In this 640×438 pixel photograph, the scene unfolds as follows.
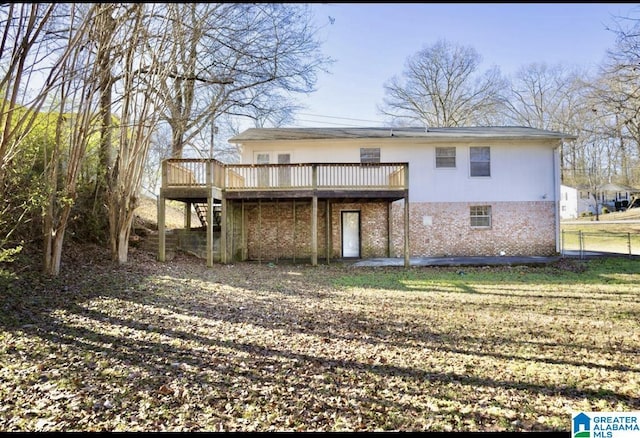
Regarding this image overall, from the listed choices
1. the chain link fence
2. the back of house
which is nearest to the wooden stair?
the back of house

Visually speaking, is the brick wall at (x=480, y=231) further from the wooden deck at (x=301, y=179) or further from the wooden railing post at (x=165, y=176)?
the wooden railing post at (x=165, y=176)

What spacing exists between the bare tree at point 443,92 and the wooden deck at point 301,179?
17.2 meters

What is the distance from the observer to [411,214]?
1533 cm

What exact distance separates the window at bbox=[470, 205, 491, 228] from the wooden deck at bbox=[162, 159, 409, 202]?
13.2 feet

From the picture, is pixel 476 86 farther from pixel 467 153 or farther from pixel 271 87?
pixel 271 87

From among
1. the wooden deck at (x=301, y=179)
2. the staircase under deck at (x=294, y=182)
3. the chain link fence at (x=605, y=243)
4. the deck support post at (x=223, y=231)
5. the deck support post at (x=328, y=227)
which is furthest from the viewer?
the chain link fence at (x=605, y=243)

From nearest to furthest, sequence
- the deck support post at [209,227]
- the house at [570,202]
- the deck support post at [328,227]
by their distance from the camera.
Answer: the deck support post at [209,227]
the deck support post at [328,227]
the house at [570,202]

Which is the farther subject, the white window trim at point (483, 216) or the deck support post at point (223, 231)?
the white window trim at point (483, 216)

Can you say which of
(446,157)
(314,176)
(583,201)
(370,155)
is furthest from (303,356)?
(583,201)

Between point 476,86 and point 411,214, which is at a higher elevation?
point 476,86

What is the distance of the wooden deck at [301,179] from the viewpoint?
12.8 m

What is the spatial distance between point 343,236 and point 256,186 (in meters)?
4.21

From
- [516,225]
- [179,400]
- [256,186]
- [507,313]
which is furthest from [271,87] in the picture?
[179,400]

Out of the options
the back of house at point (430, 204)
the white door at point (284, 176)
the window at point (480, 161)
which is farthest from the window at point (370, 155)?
the window at point (480, 161)
